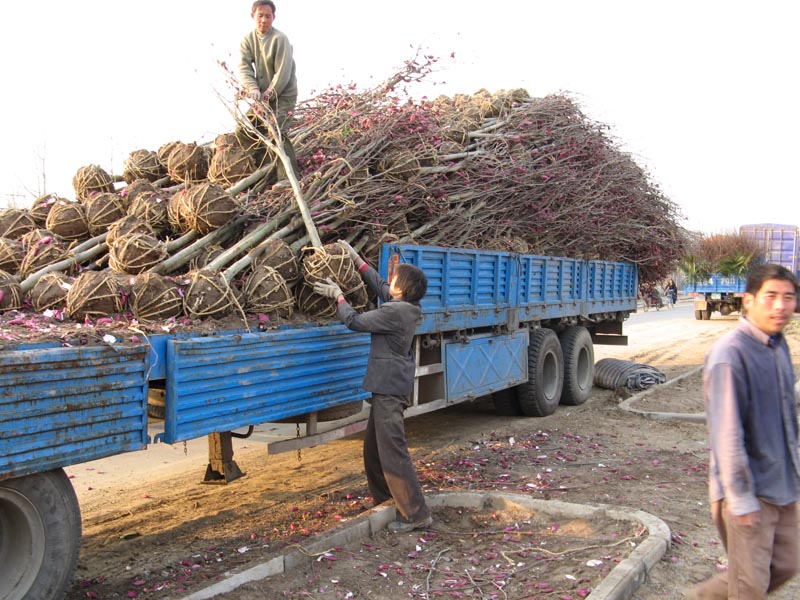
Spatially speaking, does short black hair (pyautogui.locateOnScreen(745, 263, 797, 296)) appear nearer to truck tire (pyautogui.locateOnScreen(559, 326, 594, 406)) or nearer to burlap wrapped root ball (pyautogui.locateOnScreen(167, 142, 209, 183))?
burlap wrapped root ball (pyautogui.locateOnScreen(167, 142, 209, 183))

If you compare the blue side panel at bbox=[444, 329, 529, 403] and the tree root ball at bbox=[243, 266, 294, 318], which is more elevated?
the tree root ball at bbox=[243, 266, 294, 318]

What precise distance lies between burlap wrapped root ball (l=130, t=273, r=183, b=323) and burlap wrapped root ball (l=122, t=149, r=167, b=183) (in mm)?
2428

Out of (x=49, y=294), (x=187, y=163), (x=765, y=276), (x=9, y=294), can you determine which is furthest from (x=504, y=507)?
(x=187, y=163)

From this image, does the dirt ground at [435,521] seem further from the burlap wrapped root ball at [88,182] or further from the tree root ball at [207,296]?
the burlap wrapped root ball at [88,182]

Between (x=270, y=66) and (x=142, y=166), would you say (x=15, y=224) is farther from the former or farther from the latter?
(x=270, y=66)

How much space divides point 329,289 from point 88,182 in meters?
2.73

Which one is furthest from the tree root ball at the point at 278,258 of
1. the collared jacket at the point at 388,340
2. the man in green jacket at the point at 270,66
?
the man in green jacket at the point at 270,66

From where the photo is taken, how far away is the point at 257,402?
4.40m

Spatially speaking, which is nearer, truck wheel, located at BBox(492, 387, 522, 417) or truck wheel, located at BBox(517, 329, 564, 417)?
truck wheel, located at BBox(517, 329, 564, 417)

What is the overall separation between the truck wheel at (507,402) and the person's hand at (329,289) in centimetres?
446

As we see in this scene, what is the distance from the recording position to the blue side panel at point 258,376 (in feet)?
12.8

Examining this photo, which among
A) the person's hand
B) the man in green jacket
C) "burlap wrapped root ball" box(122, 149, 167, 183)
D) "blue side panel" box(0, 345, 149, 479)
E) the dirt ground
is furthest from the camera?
"burlap wrapped root ball" box(122, 149, 167, 183)

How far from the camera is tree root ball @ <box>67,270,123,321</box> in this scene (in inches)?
158

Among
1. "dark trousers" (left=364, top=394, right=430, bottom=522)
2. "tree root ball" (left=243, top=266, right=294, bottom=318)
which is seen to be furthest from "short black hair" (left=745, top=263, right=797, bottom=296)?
"tree root ball" (left=243, top=266, right=294, bottom=318)
